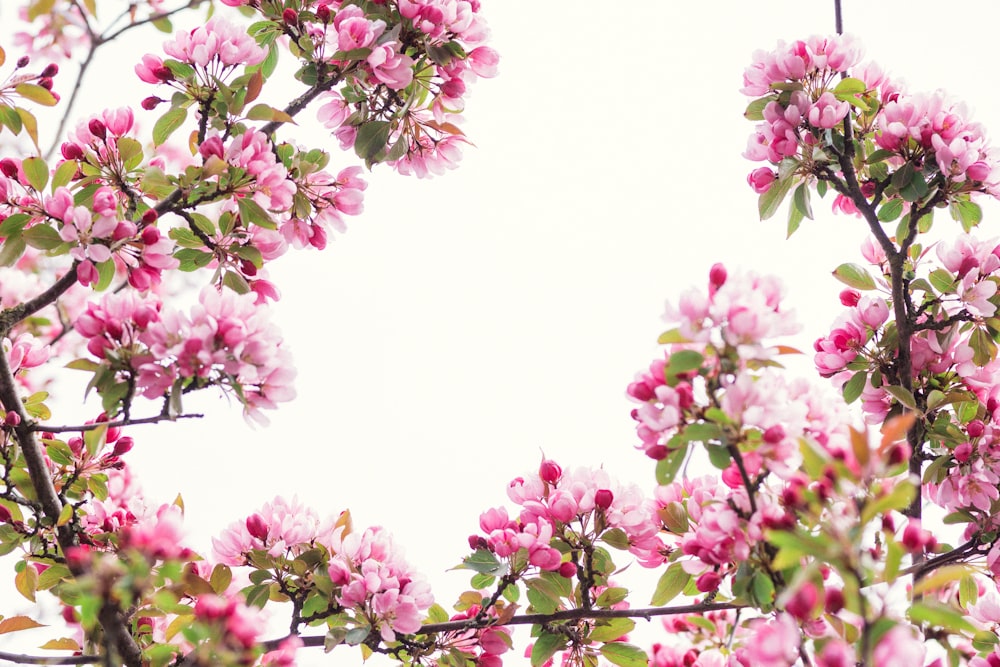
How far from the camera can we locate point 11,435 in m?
1.82

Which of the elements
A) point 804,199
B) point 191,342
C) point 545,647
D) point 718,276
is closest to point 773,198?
point 804,199

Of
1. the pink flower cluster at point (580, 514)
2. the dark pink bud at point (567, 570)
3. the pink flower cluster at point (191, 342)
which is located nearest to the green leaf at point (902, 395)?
the pink flower cluster at point (580, 514)

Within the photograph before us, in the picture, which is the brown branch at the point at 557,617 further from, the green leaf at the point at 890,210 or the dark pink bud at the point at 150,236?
the green leaf at the point at 890,210

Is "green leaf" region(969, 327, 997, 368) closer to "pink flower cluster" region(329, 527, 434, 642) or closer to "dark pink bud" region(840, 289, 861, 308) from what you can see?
"dark pink bud" region(840, 289, 861, 308)

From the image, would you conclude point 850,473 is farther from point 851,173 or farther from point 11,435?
point 11,435

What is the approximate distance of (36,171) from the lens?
1.79m

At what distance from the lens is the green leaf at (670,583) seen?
1.83m

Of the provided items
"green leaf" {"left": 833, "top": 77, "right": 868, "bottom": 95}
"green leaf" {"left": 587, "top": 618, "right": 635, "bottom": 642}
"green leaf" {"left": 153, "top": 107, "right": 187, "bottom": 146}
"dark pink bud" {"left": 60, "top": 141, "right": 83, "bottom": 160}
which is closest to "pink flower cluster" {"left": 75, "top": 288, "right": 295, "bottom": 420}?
"dark pink bud" {"left": 60, "top": 141, "right": 83, "bottom": 160}

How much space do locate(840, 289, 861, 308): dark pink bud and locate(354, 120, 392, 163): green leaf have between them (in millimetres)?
1357

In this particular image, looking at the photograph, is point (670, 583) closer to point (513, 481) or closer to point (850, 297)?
point (513, 481)

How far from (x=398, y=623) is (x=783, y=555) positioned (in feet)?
3.25

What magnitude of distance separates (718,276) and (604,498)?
70 centimetres

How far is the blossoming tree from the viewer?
4.59ft

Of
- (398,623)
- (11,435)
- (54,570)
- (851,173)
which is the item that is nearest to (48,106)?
(11,435)
